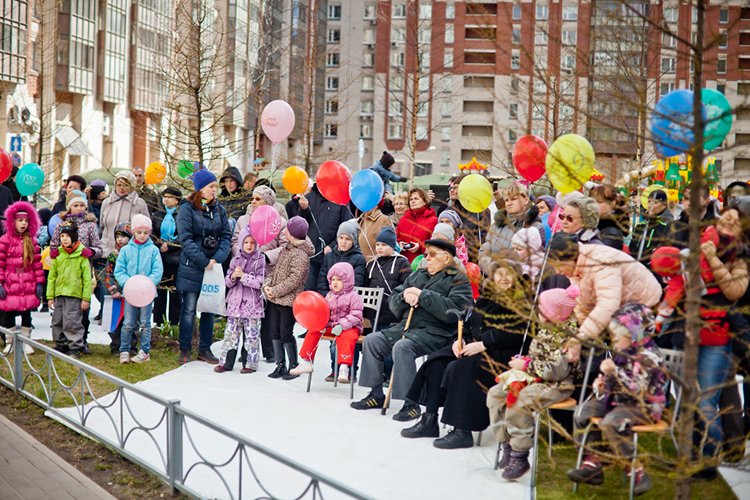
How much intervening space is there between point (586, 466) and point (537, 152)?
11.7 feet

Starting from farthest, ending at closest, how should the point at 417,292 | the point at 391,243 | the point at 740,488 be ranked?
the point at 391,243 → the point at 417,292 → the point at 740,488

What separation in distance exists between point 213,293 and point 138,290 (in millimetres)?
911

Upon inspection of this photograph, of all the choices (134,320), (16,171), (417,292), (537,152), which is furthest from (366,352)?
(16,171)

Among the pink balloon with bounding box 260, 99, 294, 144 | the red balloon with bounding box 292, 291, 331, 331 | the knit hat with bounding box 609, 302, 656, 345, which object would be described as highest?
the pink balloon with bounding box 260, 99, 294, 144

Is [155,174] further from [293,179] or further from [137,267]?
[137,267]

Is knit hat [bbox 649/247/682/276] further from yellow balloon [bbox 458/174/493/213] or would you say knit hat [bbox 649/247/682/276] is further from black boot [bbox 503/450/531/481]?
yellow balloon [bbox 458/174/493/213]

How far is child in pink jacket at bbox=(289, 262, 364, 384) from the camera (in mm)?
9281

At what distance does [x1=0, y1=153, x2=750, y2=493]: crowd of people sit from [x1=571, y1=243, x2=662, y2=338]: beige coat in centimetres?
1

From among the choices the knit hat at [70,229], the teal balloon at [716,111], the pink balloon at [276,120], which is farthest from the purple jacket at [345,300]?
the teal balloon at [716,111]

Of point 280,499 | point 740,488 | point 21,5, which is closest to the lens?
point 280,499

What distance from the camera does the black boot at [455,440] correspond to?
7500 mm

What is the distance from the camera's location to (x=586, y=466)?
6199mm

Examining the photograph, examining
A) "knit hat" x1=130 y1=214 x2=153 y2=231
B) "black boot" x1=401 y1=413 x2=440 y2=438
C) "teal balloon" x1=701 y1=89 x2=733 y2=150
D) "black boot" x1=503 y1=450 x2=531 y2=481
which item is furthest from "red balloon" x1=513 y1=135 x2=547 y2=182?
"knit hat" x1=130 y1=214 x2=153 y2=231

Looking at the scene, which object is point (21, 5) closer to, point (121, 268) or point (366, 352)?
point (121, 268)
